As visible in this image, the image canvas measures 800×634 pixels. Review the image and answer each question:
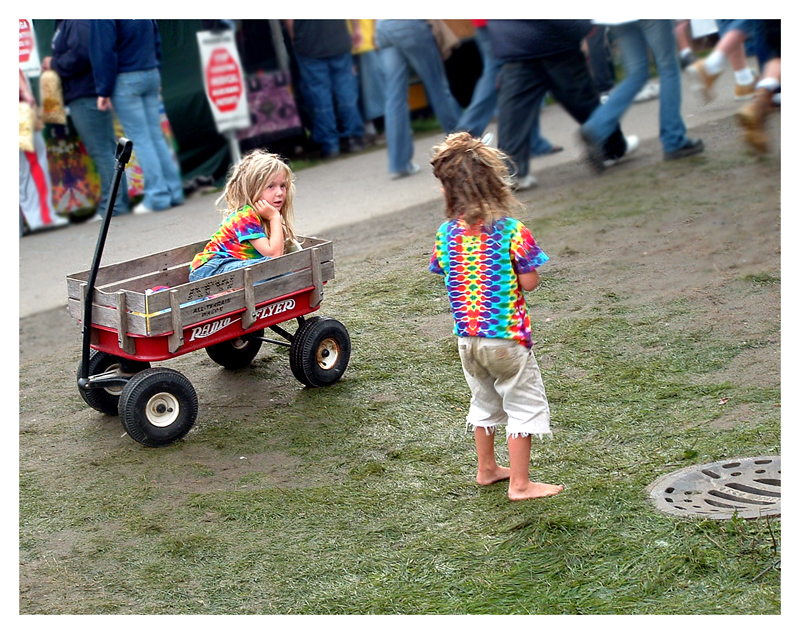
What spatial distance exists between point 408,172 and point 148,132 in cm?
149

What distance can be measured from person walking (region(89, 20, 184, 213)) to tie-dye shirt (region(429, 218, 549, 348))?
77.4 inches

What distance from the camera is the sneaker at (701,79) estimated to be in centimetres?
453

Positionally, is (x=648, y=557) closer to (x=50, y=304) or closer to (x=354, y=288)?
(x=354, y=288)

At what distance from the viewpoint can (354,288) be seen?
5.46 metres

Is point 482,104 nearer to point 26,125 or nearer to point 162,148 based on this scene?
point 162,148

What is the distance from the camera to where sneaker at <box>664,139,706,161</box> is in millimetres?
5731

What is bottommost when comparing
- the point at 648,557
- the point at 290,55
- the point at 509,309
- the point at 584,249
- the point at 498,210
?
the point at 648,557

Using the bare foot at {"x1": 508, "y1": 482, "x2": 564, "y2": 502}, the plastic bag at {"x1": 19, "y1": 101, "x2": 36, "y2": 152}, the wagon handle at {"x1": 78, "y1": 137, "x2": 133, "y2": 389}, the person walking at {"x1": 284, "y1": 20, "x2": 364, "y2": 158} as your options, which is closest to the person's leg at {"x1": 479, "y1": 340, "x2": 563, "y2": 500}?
the bare foot at {"x1": 508, "y1": 482, "x2": 564, "y2": 502}

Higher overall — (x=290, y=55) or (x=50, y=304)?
(x=290, y=55)

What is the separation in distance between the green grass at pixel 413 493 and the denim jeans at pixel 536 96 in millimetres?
1165

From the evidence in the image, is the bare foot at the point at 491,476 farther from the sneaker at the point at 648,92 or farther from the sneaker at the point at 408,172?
the sneaker at the point at 408,172

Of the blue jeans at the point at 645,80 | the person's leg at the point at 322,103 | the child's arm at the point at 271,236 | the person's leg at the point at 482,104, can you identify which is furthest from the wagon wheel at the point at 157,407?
the person's leg at the point at 482,104

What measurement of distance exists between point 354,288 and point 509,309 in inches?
93.0
